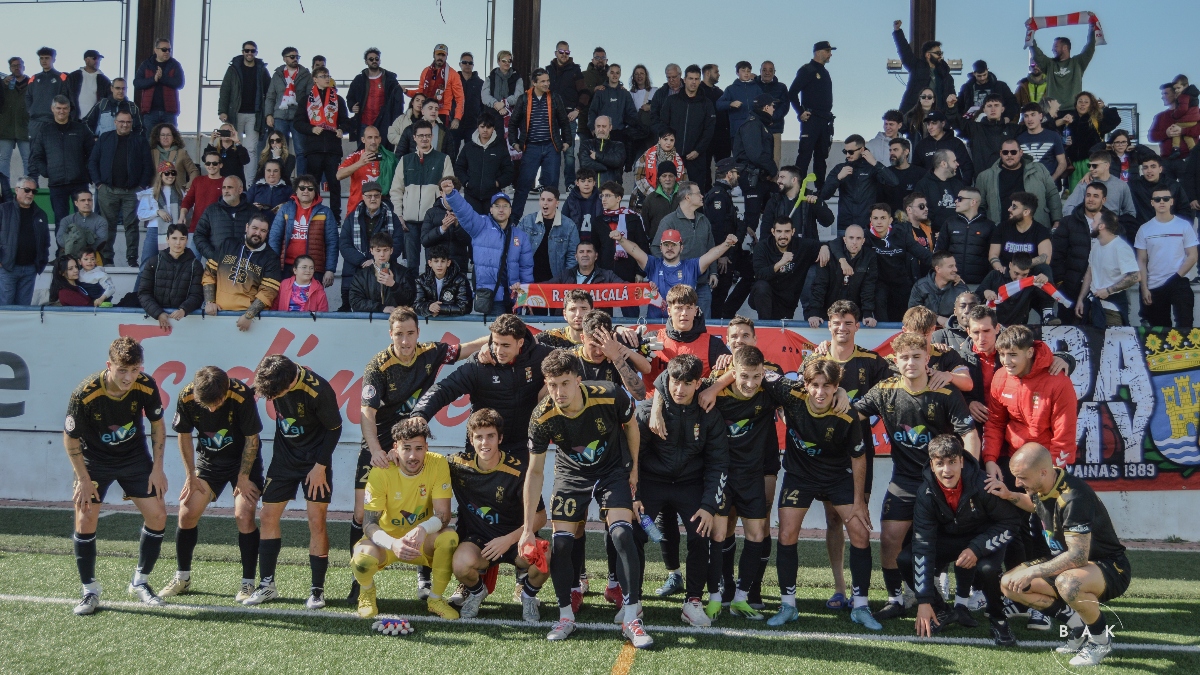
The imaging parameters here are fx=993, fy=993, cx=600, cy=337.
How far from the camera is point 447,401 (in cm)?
721

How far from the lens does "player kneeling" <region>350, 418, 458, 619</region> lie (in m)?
6.82

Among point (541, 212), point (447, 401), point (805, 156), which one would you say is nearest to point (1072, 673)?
point (447, 401)

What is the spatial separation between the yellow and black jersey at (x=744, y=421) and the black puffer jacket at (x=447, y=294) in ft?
13.3

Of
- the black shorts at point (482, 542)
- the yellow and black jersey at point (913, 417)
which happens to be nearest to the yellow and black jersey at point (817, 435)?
the yellow and black jersey at point (913, 417)

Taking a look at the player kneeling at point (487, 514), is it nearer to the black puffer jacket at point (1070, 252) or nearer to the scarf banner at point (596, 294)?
the scarf banner at point (596, 294)

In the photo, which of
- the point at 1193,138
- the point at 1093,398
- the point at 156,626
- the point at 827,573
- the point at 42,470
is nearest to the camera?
the point at 156,626

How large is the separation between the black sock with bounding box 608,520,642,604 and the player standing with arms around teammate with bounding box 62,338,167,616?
3.40 meters

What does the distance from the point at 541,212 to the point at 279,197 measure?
3461mm

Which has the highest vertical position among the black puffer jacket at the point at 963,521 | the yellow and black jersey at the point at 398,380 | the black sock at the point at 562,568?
the yellow and black jersey at the point at 398,380

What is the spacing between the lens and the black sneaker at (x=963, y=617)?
6789mm

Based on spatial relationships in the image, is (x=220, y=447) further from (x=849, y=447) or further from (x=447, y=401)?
(x=849, y=447)

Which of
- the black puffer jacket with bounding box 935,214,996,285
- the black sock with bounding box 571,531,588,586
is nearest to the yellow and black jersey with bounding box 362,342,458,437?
the black sock with bounding box 571,531,588,586

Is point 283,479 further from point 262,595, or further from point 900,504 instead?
point 900,504

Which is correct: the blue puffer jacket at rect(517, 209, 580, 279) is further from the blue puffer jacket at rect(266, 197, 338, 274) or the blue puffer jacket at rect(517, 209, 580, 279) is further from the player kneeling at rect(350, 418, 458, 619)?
the player kneeling at rect(350, 418, 458, 619)
